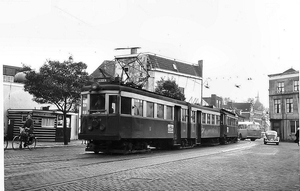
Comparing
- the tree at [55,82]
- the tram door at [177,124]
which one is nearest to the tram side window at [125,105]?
the tram door at [177,124]

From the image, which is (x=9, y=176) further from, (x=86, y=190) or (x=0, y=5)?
(x=0, y=5)

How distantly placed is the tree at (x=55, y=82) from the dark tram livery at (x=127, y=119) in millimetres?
6193

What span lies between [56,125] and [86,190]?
2078cm

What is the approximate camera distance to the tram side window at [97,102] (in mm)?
13164

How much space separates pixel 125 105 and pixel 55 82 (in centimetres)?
800

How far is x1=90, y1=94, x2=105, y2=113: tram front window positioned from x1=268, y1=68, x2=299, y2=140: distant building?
6.05 meters

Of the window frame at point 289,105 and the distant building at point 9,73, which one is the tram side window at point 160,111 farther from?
the distant building at point 9,73

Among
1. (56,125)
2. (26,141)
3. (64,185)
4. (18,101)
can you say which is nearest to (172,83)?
(56,125)

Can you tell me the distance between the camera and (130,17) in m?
6.27

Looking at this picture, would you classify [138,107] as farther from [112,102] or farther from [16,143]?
[16,143]

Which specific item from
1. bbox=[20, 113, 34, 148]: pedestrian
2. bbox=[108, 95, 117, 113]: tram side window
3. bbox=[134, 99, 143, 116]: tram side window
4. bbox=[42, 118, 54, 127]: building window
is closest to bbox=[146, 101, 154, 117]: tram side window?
bbox=[134, 99, 143, 116]: tram side window

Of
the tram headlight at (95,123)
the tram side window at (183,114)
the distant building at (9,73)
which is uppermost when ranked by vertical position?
the distant building at (9,73)

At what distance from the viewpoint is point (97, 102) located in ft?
43.5

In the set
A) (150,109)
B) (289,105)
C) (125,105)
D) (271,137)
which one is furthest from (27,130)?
(271,137)
